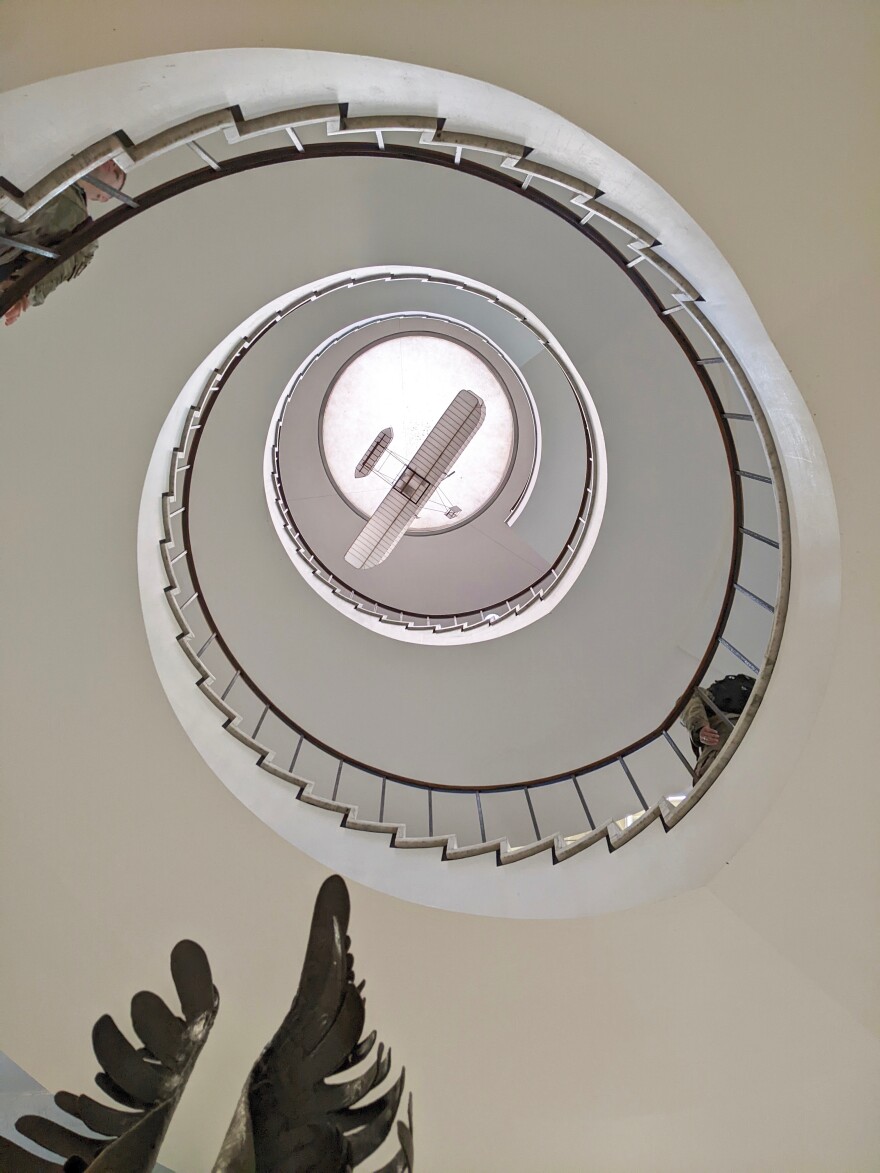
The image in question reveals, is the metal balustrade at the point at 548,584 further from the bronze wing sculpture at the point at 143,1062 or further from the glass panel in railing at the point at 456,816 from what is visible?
the bronze wing sculpture at the point at 143,1062

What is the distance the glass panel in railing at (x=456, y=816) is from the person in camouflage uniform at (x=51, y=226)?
5826 millimetres

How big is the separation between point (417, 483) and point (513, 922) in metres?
4.72

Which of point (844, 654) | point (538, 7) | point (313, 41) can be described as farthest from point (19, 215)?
point (844, 654)

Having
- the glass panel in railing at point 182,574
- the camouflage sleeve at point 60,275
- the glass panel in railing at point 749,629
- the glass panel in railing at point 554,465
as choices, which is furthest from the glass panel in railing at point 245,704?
the glass panel in railing at point 749,629

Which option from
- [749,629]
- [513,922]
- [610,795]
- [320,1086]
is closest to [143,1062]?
[320,1086]

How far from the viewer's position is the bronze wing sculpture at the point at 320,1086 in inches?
89.8

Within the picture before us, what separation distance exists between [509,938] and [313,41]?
4.32 metres

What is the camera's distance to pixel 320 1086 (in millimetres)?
2396

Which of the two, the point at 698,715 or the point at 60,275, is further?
the point at 698,715

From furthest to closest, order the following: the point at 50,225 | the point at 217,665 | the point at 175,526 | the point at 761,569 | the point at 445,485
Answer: the point at 445,485
the point at 217,665
the point at 761,569
the point at 175,526
the point at 50,225

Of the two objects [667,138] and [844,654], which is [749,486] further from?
[667,138]

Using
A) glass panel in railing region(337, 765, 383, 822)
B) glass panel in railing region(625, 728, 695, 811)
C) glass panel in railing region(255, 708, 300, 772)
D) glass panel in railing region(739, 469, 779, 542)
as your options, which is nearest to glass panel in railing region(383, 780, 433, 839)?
glass panel in railing region(337, 765, 383, 822)

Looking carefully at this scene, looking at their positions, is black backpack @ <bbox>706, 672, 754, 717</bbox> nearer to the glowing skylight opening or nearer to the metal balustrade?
the metal balustrade

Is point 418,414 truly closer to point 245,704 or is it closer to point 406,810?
point 245,704
